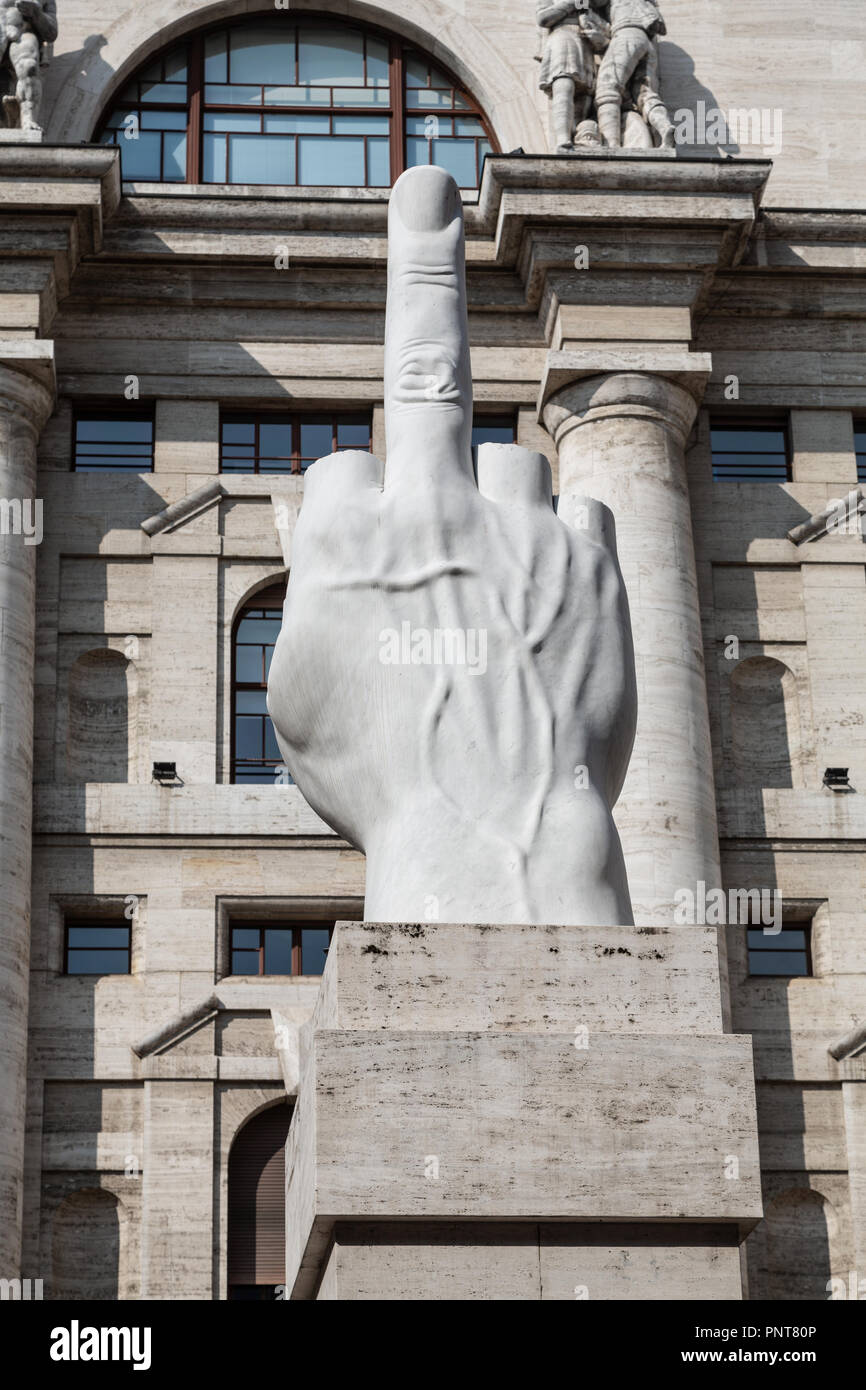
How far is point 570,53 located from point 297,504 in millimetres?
7593

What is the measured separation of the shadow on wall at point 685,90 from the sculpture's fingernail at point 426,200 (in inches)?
859

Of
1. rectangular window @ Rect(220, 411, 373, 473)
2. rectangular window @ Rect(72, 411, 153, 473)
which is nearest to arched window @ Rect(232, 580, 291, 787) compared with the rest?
rectangular window @ Rect(220, 411, 373, 473)

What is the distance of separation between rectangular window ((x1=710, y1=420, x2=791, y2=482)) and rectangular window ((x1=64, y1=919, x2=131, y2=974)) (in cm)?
964

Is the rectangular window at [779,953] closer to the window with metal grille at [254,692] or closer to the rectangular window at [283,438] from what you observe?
the window with metal grille at [254,692]

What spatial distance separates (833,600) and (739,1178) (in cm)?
2180

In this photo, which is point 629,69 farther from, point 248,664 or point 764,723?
point 248,664

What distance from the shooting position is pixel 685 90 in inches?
1254

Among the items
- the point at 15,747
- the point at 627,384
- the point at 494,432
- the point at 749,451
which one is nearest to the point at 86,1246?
the point at 15,747

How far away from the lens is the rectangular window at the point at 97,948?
27.4m

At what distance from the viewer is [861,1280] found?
1010 inches

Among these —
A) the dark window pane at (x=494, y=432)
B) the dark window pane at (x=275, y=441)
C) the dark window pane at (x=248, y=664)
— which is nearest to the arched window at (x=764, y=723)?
the dark window pane at (x=494, y=432)

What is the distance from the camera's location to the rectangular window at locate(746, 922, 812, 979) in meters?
27.8

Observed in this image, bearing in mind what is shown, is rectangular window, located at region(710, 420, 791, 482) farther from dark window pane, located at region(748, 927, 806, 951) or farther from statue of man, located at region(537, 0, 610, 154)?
dark window pane, located at region(748, 927, 806, 951)
